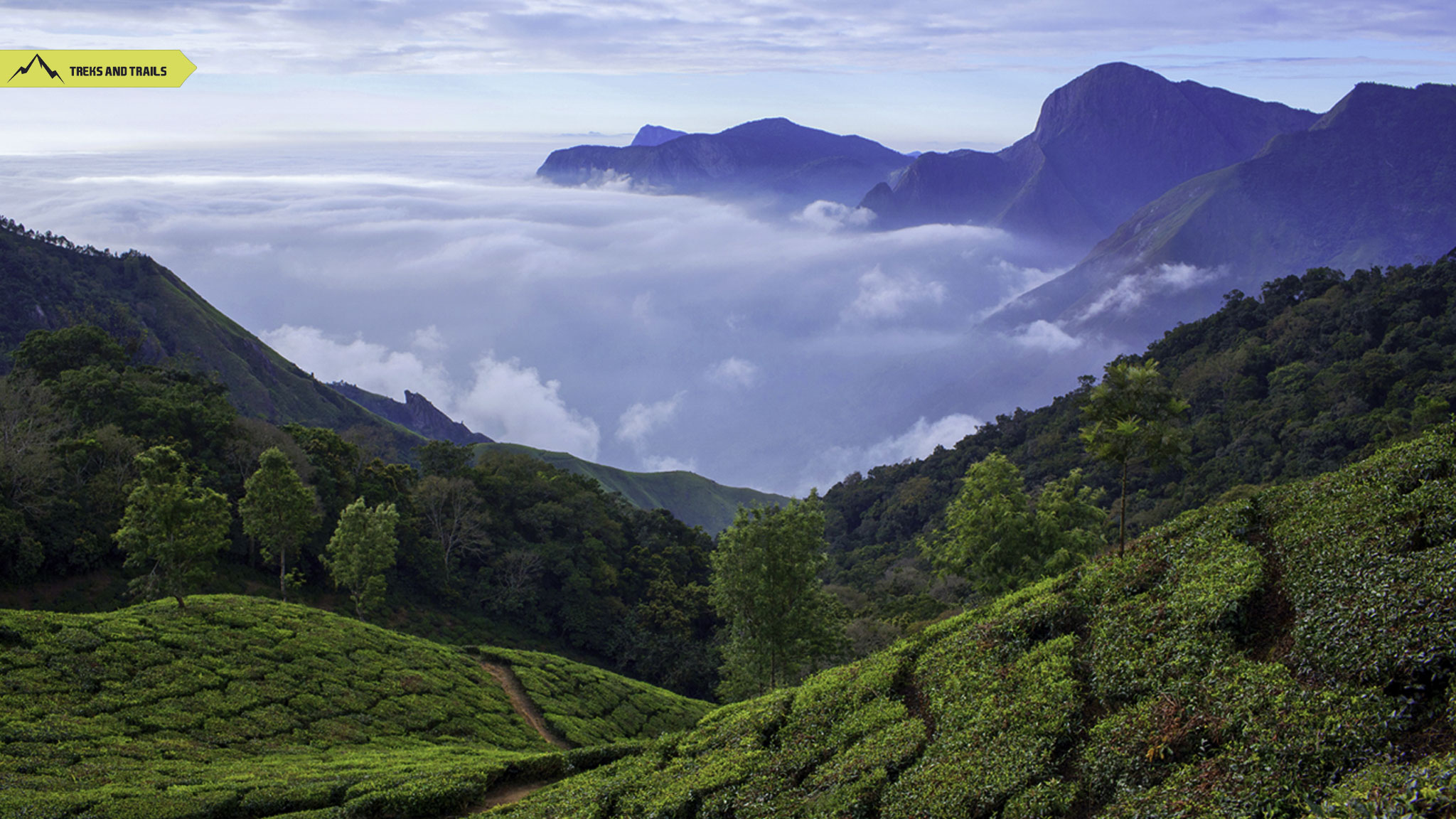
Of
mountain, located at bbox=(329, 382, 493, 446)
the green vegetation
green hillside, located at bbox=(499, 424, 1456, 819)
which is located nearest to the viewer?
green hillside, located at bbox=(499, 424, 1456, 819)

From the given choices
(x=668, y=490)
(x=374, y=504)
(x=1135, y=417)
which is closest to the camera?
(x=1135, y=417)

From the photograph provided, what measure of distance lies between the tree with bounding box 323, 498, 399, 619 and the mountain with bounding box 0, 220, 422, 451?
71.1m

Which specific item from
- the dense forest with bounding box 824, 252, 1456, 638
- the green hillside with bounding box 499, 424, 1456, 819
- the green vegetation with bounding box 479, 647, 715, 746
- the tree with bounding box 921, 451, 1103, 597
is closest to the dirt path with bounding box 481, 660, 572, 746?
the green vegetation with bounding box 479, 647, 715, 746

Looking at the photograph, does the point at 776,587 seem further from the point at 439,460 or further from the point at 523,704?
the point at 439,460

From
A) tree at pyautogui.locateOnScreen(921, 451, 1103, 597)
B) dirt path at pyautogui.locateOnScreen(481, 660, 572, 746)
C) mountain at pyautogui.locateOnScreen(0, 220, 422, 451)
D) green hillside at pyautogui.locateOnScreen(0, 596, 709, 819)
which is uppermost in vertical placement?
mountain at pyautogui.locateOnScreen(0, 220, 422, 451)

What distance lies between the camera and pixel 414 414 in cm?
16762

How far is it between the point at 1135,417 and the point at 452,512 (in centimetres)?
5243

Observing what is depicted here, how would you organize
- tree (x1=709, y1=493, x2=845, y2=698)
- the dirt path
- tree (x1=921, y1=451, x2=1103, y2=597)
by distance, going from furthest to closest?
1. tree (x1=709, y1=493, x2=845, y2=698)
2. tree (x1=921, y1=451, x2=1103, y2=597)
3. the dirt path

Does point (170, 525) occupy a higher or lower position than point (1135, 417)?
lower

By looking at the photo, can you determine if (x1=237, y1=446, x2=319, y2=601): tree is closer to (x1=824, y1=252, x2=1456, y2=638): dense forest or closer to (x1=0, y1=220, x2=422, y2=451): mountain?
(x1=824, y1=252, x2=1456, y2=638): dense forest

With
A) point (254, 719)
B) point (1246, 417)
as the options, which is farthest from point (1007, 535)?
point (1246, 417)

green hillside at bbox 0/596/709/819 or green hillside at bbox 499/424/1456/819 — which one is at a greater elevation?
→ green hillside at bbox 499/424/1456/819

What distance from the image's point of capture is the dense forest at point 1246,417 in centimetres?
5703

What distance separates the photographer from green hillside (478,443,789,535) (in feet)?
449
